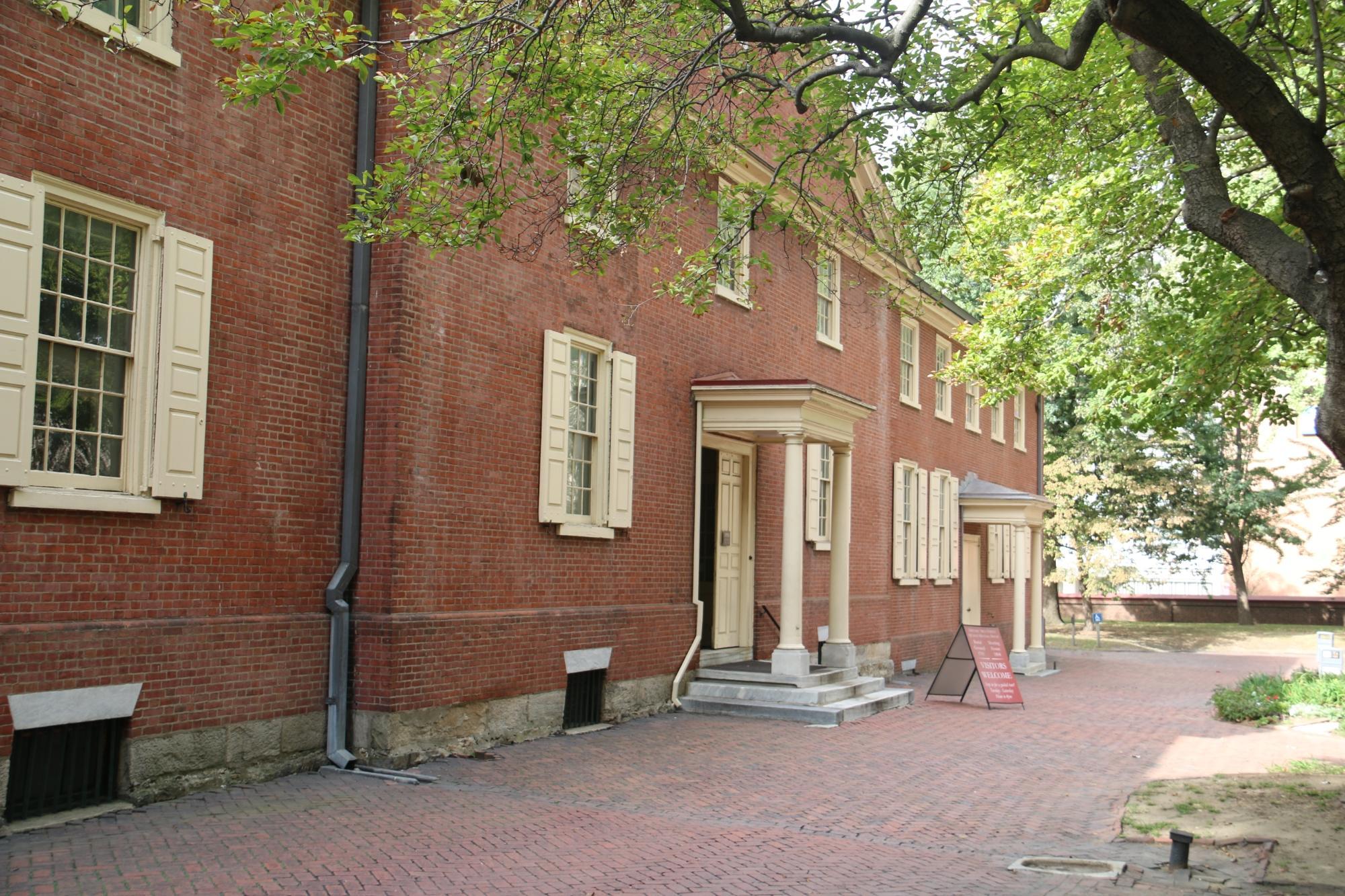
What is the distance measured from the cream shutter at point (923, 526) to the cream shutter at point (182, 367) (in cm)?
1612

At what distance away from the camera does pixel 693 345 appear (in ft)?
49.3


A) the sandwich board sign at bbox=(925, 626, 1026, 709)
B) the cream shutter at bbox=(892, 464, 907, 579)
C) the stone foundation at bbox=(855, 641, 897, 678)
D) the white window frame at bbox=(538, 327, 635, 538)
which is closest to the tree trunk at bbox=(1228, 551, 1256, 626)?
the cream shutter at bbox=(892, 464, 907, 579)

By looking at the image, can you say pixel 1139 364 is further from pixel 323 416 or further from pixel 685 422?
pixel 323 416

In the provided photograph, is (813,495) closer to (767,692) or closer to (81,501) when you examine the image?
(767,692)

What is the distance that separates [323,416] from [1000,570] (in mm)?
Answer: 22073

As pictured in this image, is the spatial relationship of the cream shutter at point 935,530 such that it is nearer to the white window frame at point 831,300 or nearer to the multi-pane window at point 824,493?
the multi-pane window at point 824,493

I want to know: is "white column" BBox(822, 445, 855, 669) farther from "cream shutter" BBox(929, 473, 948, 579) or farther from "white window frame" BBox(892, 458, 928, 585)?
"cream shutter" BBox(929, 473, 948, 579)

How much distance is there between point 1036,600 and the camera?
988 inches

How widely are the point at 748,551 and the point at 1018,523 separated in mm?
10119

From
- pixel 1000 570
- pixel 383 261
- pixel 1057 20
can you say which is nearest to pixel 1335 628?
pixel 1000 570

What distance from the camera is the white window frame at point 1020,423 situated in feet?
101

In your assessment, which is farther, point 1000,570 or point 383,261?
point 1000,570

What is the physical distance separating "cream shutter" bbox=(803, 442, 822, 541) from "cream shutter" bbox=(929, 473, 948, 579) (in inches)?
218

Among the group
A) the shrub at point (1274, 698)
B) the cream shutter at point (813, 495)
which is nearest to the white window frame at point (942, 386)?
the cream shutter at point (813, 495)
